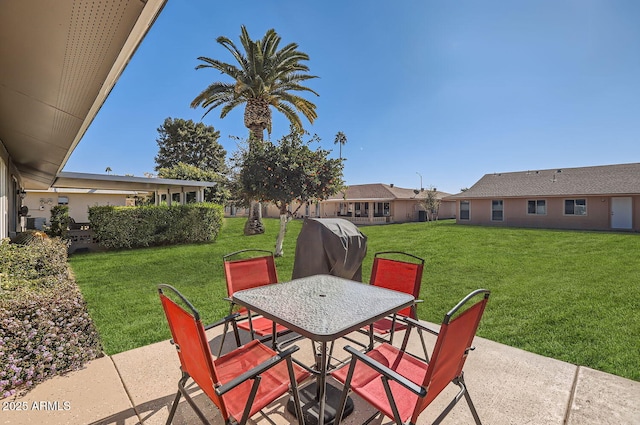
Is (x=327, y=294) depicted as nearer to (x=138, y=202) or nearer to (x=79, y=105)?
(x=79, y=105)

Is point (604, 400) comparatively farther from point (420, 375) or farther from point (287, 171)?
point (287, 171)

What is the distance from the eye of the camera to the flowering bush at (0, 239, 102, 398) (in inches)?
109

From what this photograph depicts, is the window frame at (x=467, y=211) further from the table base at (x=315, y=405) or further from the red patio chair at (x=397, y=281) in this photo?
the table base at (x=315, y=405)

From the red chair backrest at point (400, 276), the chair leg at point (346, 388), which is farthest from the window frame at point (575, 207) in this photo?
the chair leg at point (346, 388)

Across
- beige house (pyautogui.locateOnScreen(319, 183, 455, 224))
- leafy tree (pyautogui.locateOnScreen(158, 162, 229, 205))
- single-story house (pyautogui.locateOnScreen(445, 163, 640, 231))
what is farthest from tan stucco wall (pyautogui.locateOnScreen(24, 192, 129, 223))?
single-story house (pyautogui.locateOnScreen(445, 163, 640, 231))

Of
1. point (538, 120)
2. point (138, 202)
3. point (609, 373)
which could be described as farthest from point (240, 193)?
point (138, 202)

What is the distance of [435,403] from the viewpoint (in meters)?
2.59

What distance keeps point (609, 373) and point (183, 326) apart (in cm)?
422

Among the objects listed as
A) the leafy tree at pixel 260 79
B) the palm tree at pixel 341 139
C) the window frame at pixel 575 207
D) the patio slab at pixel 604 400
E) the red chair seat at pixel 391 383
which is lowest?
the patio slab at pixel 604 400

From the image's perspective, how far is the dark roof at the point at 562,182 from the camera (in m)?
20.0

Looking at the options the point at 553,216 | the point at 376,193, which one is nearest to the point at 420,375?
the point at 553,216

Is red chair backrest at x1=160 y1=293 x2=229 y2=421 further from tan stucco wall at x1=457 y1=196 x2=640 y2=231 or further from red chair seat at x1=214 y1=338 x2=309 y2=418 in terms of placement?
tan stucco wall at x1=457 y1=196 x2=640 y2=231

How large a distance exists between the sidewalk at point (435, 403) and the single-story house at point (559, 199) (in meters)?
23.5

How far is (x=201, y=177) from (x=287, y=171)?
1739 cm
